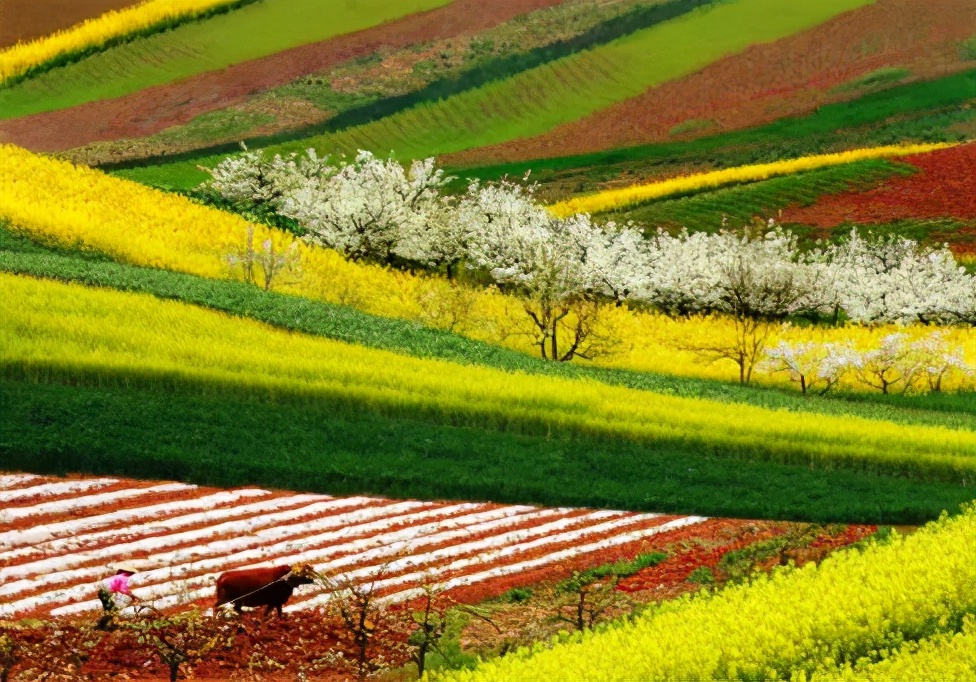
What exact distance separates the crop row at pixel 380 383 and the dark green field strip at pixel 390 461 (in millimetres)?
134

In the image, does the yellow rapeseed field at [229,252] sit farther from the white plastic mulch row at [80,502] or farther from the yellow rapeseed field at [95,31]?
the white plastic mulch row at [80,502]

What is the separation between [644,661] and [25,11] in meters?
7.31

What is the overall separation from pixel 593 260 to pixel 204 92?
166 inches

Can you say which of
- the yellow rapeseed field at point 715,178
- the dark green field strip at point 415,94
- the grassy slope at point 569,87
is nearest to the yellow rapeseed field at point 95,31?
the dark green field strip at point 415,94

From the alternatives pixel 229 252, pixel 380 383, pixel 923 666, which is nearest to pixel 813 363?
pixel 380 383

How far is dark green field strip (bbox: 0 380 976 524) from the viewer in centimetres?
709

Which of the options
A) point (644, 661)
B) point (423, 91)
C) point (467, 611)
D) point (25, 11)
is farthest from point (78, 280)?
point (644, 661)

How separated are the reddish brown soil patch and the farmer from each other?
10.3m

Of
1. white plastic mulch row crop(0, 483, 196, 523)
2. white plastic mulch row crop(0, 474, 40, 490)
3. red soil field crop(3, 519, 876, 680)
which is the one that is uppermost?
white plastic mulch row crop(0, 474, 40, 490)

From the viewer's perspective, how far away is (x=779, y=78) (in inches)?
498

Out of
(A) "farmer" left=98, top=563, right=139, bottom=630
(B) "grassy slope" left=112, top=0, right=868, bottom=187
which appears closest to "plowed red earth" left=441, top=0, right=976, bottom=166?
(B) "grassy slope" left=112, top=0, right=868, bottom=187

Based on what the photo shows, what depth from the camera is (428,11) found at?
1086 cm

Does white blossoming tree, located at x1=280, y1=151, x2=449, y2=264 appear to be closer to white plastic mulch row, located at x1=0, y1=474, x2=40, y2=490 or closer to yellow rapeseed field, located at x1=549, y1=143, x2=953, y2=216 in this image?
yellow rapeseed field, located at x1=549, y1=143, x2=953, y2=216

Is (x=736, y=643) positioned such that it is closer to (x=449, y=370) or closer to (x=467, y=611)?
(x=467, y=611)
